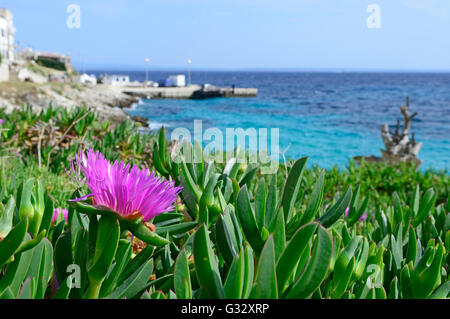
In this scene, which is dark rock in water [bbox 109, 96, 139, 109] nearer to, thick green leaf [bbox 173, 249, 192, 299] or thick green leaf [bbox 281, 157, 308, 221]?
thick green leaf [bbox 281, 157, 308, 221]

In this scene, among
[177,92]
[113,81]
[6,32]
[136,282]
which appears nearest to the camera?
[136,282]

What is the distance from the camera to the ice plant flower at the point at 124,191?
2.03ft

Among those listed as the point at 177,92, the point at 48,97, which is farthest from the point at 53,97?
the point at 177,92

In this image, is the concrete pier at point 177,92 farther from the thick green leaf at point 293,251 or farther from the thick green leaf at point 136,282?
the thick green leaf at point 293,251

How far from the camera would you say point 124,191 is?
0.62m

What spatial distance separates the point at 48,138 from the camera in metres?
3.93

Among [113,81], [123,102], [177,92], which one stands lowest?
[123,102]

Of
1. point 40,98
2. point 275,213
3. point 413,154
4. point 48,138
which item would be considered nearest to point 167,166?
point 275,213

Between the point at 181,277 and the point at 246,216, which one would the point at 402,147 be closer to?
the point at 246,216

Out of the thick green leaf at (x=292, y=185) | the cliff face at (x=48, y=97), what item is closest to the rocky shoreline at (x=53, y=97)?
the cliff face at (x=48, y=97)

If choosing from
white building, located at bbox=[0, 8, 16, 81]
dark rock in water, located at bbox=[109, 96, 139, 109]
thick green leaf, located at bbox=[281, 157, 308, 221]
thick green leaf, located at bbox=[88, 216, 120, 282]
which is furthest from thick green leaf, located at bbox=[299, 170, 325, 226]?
white building, located at bbox=[0, 8, 16, 81]

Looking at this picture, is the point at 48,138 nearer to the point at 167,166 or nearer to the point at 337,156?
the point at 167,166
